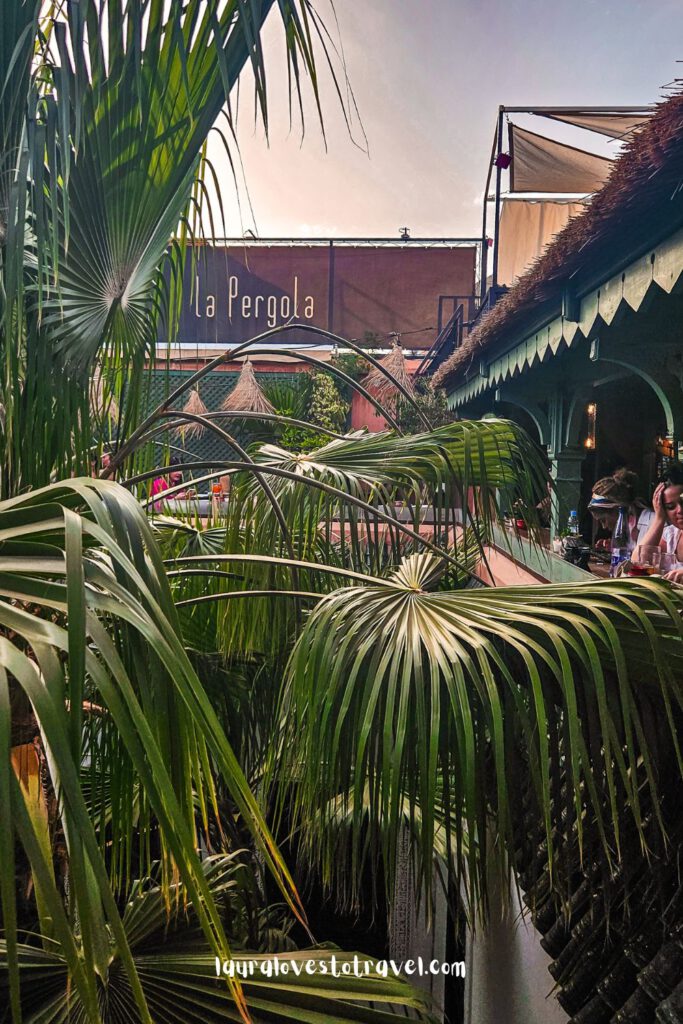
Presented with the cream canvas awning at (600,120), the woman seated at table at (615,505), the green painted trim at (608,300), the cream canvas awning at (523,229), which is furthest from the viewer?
the cream canvas awning at (523,229)

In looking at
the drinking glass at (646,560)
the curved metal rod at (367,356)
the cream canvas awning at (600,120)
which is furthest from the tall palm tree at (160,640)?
the cream canvas awning at (600,120)

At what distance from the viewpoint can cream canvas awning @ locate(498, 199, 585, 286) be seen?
29.0 ft

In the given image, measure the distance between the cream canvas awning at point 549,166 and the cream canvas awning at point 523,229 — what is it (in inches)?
9.8

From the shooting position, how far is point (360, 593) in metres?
1.27

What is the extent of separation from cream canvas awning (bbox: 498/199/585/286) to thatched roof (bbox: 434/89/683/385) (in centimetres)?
574

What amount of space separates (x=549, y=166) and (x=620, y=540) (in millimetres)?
6666

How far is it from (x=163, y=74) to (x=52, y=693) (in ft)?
3.62

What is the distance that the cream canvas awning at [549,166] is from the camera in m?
8.99

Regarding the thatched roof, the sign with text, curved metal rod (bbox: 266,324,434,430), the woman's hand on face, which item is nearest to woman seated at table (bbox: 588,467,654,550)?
the woman's hand on face

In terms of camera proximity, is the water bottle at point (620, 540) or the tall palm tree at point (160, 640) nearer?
the tall palm tree at point (160, 640)

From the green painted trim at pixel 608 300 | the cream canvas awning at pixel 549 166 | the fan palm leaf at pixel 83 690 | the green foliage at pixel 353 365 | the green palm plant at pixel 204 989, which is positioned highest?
the cream canvas awning at pixel 549 166

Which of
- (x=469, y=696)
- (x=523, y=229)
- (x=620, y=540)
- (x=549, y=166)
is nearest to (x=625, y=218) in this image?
(x=469, y=696)

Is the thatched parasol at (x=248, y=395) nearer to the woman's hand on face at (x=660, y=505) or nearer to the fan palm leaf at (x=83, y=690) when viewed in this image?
the woman's hand on face at (x=660, y=505)

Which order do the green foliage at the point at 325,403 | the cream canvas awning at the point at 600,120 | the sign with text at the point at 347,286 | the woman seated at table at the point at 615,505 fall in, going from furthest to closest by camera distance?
1. the green foliage at the point at 325,403
2. the sign with text at the point at 347,286
3. the cream canvas awning at the point at 600,120
4. the woman seated at table at the point at 615,505
